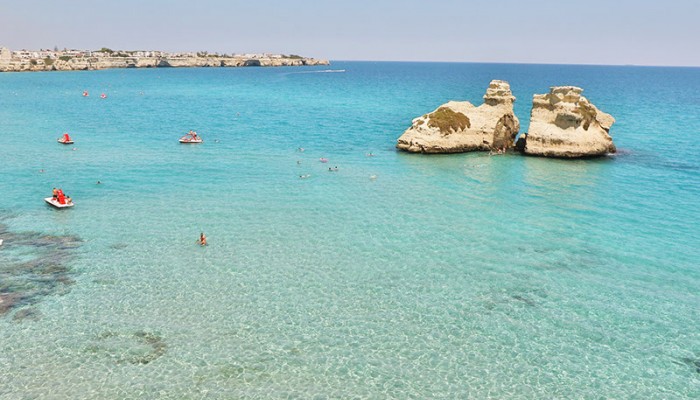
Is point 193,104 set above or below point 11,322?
above

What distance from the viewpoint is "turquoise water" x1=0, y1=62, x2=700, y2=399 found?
60.6 ft

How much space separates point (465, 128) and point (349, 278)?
3564cm

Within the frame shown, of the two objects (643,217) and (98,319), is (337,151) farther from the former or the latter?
(98,319)

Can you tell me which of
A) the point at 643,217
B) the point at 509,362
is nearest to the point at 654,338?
the point at 509,362

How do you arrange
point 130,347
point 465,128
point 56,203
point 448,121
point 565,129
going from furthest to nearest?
point 465,128 < point 448,121 < point 565,129 < point 56,203 < point 130,347

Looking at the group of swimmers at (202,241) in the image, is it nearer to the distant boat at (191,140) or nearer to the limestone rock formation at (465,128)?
the limestone rock formation at (465,128)

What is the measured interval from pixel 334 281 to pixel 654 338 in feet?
47.0

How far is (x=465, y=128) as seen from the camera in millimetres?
56562

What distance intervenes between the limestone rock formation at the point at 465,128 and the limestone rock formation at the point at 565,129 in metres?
3.64

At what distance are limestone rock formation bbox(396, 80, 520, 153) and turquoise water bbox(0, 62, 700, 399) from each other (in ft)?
14.9

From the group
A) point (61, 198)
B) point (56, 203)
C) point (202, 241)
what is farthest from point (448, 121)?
point (56, 203)

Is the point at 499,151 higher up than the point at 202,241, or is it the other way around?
the point at 499,151

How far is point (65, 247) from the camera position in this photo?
93.7 feet

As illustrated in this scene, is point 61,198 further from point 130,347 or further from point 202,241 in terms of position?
point 130,347
